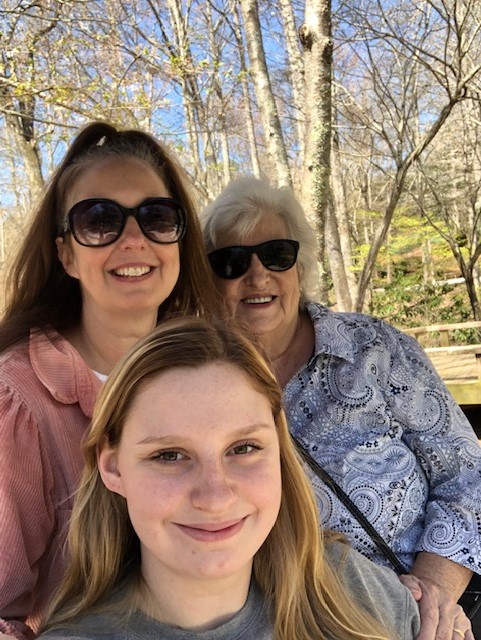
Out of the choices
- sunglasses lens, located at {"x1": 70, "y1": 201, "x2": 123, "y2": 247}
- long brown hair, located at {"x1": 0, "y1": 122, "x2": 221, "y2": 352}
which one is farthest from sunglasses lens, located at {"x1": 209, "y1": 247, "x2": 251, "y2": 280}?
sunglasses lens, located at {"x1": 70, "y1": 201, "x2": 123, "y2": 247}

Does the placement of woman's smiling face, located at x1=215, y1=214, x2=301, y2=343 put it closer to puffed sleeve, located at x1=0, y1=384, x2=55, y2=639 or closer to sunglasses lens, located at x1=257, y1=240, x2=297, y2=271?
sunglasses lens, located at x1=257, y1=240, x2=297, y2=271

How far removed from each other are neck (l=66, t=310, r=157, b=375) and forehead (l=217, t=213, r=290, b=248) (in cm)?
61

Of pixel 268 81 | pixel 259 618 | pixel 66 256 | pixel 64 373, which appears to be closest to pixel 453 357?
pixel 268 81

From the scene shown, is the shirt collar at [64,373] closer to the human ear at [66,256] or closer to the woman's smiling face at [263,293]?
the human ear at [66,256]

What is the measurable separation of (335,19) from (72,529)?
707 centimetres

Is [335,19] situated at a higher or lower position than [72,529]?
higher

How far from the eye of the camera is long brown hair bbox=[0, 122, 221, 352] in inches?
84.8

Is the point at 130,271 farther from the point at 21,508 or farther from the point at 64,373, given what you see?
the point at 21,508

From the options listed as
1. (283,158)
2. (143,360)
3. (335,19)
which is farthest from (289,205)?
(335,19)

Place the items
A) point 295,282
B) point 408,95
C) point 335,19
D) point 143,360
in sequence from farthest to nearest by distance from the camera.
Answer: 1. point 408,95
2. point 335,19
3. point 295,282
4. point 143,360

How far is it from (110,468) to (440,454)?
4.48ft

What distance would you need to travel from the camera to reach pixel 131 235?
2.04 meters

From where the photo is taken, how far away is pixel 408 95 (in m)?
9.01

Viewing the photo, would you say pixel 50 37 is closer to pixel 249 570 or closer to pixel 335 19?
pixel 335 19
